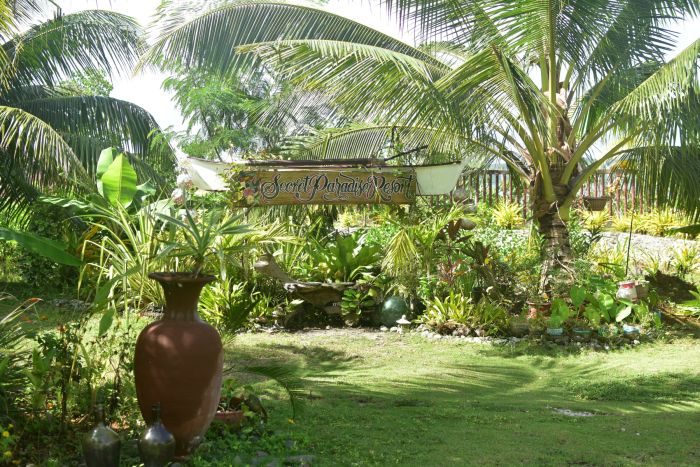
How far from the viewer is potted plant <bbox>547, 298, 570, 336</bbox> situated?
32.7 ft

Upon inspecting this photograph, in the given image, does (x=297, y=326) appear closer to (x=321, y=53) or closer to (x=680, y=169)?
(x=321, y=53)

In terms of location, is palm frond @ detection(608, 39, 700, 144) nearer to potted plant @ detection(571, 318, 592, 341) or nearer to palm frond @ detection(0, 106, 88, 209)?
potted plant @ detection(571, 318, 592, 341)

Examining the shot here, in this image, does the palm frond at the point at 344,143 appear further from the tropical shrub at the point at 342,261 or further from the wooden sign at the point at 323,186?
the wooden sign at the point at 323,186

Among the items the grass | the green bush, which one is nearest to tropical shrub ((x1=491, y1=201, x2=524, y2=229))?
the grass

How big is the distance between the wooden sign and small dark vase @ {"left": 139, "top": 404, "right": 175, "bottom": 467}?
527 centimetres

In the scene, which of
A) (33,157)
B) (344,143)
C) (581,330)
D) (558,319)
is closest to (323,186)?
(344,143)

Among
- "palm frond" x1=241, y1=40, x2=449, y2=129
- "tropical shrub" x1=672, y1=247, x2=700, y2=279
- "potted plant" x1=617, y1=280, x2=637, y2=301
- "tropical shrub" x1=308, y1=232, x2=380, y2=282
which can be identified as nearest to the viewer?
"palm frond" x1=241, y1=40, x2=449, y2=129

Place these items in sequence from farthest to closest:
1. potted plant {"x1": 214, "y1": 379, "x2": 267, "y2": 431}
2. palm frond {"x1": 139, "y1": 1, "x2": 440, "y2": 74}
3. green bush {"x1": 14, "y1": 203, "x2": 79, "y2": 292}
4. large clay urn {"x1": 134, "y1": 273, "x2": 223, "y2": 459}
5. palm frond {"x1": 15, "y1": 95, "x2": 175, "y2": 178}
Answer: palm frond {"x1": 15, "y1": 95, "x2": 175, "y2": 178} < green bush {"x1": 14, "y1": 203, "x2": 79, "y2": 292} < palm frond {"x1": 139, "y1": 1, "x2": 440, "y2": 74} < potted plant {"x1": 214, "y1": 379, "x2": 267, "y2": 431} < large clay urn {"x1": 134, "y1": 273, "x2": 223, "y2": 459}

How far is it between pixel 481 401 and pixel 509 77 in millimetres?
3693

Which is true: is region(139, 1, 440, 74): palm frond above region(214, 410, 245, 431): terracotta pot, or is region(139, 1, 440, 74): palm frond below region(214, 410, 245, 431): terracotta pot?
above

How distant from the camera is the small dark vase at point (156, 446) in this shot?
453 centimetres

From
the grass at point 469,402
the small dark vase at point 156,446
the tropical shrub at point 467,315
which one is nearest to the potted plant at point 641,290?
the grass at point 469,402

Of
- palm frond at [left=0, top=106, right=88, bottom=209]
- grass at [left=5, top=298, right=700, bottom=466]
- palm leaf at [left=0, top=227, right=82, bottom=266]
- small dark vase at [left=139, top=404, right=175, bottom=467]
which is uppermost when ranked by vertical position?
palm frond at [left=0, top=106, right=88, bottom=209]

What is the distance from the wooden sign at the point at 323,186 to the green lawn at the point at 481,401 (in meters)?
1.83
